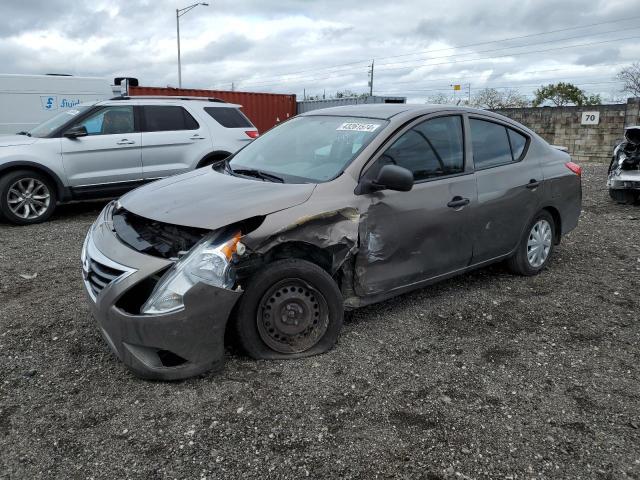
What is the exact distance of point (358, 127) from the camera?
13.0 ft

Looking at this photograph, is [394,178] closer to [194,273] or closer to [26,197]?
[194,273]

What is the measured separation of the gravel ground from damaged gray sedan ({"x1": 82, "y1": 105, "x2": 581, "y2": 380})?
0.27 metres

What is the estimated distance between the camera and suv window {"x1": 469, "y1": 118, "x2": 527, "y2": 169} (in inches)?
173

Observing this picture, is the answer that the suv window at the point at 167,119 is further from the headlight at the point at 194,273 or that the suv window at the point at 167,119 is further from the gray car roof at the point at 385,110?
the headlight at the point at 194,273

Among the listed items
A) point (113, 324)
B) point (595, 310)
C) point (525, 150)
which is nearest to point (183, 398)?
point (113, 324)

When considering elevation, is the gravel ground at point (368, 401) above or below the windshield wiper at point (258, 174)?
below

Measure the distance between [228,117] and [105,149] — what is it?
2168 mm

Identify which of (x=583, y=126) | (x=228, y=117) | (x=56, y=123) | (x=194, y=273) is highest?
(x=583, y=126)

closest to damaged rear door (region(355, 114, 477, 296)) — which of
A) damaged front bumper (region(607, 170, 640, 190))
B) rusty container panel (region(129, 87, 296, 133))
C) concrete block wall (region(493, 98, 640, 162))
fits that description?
damaged front bumper (region(607, 170, 640, 190))

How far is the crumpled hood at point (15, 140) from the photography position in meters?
7.55


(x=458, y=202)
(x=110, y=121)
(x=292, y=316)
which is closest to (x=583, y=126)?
(x=110, y=121)

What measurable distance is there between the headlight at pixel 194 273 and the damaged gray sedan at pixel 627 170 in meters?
8.09

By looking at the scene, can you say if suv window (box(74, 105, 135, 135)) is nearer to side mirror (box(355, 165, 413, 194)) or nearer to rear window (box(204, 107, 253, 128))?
rear window (box(204, 107, 253, 128))

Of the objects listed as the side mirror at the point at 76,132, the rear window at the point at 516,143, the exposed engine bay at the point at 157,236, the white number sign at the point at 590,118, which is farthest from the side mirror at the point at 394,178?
the white number sign at the point at 590,118
